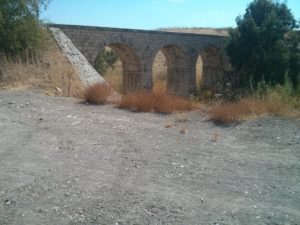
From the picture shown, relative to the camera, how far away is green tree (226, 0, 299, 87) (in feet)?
68.5

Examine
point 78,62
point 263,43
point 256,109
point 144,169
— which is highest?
point 263,43

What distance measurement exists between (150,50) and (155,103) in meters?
14.1

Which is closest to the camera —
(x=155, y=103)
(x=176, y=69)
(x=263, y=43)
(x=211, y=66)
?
(x=155, y=103)

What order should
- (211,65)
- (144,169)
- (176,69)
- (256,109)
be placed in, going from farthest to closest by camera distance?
(211,65), (176,69), (256,109), (144,169)

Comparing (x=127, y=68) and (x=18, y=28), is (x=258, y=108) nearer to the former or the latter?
(x=18, y=28)

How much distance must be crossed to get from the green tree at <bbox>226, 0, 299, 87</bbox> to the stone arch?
499 centimetres

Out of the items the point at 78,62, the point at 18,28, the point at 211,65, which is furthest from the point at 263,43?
the point at 18,28

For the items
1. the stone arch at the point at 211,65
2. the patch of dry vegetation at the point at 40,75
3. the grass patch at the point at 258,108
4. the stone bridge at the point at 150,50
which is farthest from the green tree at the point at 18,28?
the stone arch at the point at 211,65

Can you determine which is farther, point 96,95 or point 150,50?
point 150,50

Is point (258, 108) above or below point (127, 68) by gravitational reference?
below

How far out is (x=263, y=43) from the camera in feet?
69.3

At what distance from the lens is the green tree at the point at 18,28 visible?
11.8 metres

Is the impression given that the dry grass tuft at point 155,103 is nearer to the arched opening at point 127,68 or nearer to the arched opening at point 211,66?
the arched opening at point 127,68

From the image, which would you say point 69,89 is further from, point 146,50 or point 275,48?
point 275,48
